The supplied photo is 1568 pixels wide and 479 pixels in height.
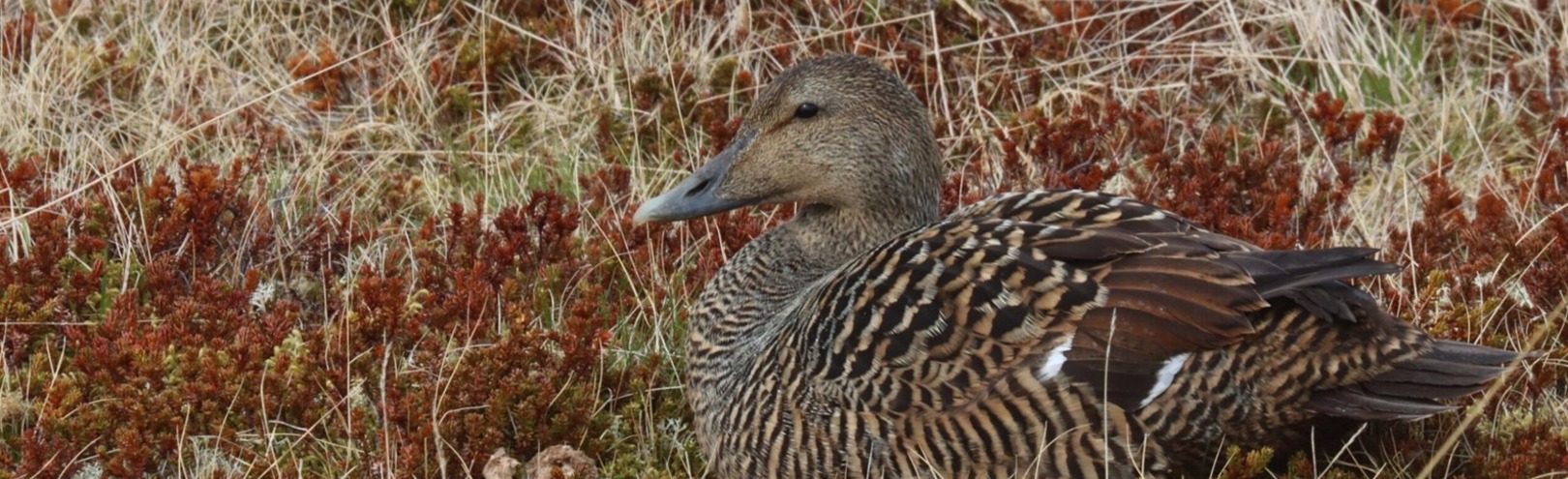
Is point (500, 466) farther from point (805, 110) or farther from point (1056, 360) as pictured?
point (1056, 360)

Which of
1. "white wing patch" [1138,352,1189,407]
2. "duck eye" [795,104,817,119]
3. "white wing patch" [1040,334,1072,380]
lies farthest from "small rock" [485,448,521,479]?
"white wing patch" [1138,352,1189,407]

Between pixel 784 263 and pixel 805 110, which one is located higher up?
pixel 805 110

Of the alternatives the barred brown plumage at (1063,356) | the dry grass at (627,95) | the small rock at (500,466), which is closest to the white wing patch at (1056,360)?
the barred brown plumage at (1063,356)

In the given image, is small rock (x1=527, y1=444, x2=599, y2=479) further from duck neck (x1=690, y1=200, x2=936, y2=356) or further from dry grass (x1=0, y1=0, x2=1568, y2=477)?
dry grass (x1=0, y1=0, x2=1568, y2=477)

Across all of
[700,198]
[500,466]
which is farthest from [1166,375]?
[500,466]

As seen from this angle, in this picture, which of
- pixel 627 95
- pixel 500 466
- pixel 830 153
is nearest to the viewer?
pixel 500 466

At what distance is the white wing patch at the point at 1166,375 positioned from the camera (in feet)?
12.0

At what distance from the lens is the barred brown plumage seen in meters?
3.66

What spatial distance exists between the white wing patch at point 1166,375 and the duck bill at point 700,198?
1327 mm

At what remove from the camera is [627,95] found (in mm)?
6457

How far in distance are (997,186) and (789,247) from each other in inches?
55.5

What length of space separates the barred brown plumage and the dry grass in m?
1.17

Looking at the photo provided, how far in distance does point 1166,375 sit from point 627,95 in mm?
3170

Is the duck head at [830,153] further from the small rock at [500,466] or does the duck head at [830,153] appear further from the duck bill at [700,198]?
→ the small rock at [500,466]
